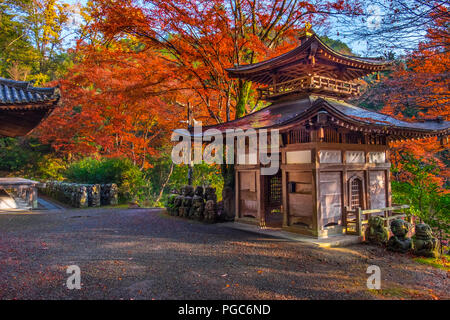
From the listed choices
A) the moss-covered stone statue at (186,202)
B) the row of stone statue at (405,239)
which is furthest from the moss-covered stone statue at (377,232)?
the moss-covered stone statue at (186,202)

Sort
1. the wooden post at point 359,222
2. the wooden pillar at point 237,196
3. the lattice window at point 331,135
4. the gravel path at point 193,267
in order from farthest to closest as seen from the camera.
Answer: the wooden pillar at point 237,196, the lattice window at point 331,135, the wooden post at point 359,222, the gravel path at point 193,267

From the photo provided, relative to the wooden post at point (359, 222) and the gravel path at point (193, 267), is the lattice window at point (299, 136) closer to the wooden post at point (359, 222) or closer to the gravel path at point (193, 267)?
the wooden post at point (359, 222)

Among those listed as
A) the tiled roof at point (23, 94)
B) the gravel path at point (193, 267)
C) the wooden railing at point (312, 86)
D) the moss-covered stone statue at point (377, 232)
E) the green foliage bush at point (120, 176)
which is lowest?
the gravel path at point (193, 267)

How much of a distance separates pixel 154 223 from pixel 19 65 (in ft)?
76.1

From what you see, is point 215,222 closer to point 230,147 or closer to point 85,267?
point 230,147

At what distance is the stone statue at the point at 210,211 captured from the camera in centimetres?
1124

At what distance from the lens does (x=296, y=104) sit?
10.2m

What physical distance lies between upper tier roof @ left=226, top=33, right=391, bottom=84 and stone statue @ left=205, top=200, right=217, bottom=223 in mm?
5279

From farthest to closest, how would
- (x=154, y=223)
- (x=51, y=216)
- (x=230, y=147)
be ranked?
(x=51, y=216) → (x=230, y=147) → (x=154, y=223)

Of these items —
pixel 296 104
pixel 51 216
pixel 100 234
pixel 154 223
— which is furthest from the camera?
pixel 51 216

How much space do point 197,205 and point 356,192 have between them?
6.16m

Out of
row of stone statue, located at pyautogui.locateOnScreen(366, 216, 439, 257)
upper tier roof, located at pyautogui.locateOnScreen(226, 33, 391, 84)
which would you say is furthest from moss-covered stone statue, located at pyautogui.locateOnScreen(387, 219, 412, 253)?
upper tier roof, located at pyautogui.locateOnScreen(226, 33, 391, 84)

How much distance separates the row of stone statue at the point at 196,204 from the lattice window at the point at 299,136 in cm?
417
